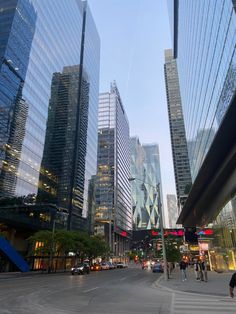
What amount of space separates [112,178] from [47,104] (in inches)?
3013

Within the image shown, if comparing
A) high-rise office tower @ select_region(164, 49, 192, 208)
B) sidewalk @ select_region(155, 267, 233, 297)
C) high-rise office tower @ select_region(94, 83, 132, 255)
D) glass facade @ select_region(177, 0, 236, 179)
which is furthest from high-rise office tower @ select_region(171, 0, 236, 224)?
high-rise office tower @ select_region(164, 49, 192, 208)

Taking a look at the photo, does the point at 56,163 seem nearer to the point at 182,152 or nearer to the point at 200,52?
the point at 200,52

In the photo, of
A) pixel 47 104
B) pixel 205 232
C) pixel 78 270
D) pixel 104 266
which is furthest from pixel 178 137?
pixel 78 270

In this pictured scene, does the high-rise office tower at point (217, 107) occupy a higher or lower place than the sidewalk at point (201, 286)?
higher

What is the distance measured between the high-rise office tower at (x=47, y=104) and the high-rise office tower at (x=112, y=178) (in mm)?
36123

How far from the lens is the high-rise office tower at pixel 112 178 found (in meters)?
138

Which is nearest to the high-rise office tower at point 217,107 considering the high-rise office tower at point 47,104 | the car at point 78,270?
the car at point 78,270

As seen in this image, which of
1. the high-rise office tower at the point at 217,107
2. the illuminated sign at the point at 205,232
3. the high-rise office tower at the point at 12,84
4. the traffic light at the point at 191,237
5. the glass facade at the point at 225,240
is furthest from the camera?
the traffic light at the point at 191,237

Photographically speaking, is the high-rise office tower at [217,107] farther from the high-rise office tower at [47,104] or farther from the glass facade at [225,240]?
the high-rise office tower at [47,104]

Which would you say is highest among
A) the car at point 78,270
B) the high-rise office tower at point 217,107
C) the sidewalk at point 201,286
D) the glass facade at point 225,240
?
the high-rise office tower at point 217,107

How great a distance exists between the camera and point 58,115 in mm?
95500

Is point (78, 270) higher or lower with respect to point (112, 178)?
lower

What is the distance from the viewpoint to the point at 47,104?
82625 mm

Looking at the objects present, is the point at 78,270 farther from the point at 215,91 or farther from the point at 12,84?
the point at 12,84
